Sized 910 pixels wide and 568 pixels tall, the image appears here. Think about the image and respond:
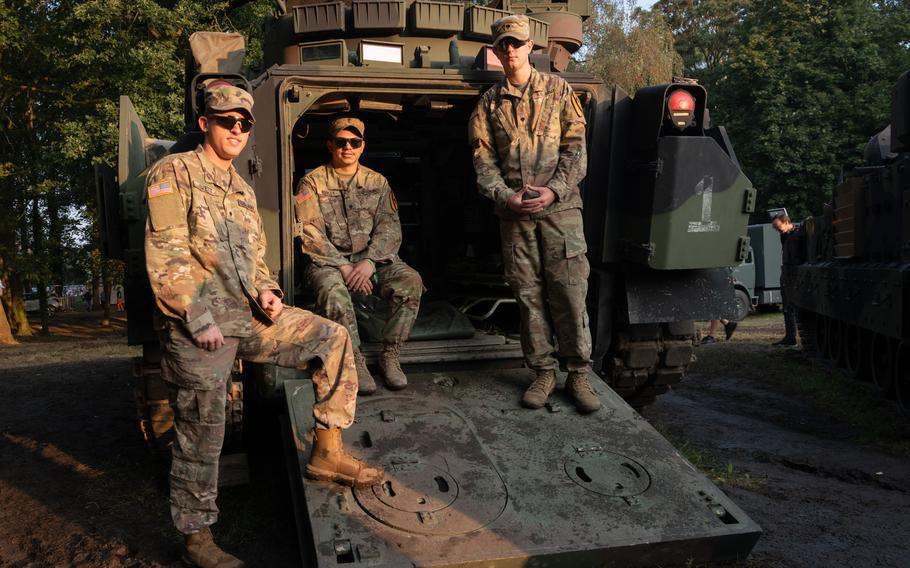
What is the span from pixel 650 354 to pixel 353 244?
1.88m

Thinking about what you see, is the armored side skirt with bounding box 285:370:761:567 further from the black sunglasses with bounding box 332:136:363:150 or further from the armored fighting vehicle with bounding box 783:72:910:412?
the armored fighting vehicle with bounding box 783:72:910:412

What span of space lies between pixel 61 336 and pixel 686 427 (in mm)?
14640

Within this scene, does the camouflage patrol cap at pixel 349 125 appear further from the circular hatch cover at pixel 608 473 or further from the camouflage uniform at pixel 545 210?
the circular hatch cover at pixel 608 473

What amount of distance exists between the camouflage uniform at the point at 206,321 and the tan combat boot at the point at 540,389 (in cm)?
106

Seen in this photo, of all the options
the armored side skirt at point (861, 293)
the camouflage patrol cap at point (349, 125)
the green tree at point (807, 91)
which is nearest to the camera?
the camouflage patrol cap at point (349, 125)

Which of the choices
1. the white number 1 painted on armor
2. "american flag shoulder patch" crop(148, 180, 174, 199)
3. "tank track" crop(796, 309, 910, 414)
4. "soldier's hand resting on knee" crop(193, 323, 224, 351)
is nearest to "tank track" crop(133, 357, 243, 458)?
"soldier's hand resting on knee" crop(193, 323, 224, 351)

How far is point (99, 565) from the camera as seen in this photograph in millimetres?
3465

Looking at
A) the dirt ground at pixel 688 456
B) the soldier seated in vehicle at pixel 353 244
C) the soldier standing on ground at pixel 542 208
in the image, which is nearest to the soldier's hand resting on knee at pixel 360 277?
the soldier seated in vehicle at pixel 353 244

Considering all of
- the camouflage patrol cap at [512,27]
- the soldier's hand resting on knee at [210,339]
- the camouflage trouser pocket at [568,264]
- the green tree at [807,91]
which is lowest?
the soldier's hand resting on knee at [210,339]

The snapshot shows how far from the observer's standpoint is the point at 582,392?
13.7 ft

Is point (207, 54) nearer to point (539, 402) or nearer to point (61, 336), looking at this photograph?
point (539, 402)

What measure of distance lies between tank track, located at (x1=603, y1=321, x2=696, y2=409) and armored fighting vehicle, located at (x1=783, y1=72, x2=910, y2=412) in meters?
2.47

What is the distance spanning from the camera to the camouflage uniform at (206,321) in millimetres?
→ 3094

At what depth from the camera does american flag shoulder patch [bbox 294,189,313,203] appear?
4684 mm
